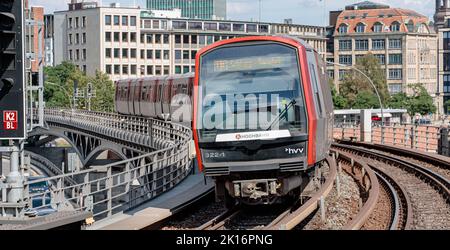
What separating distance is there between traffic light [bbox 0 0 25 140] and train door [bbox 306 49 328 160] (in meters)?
5.58

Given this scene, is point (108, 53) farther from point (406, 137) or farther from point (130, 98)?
point (406, 137)

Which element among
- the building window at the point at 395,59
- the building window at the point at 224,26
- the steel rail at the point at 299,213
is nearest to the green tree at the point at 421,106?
the building window at the point at 395,59

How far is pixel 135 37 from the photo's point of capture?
13600 cm

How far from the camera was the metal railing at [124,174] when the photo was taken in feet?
54.9

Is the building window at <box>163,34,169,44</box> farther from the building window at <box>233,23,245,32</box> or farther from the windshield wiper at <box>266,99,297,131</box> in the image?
the windshield wiper at <box>266,99,297,131</box>

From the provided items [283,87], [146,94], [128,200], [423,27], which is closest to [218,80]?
[283,87]

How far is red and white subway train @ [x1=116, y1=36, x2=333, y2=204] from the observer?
57.6ft

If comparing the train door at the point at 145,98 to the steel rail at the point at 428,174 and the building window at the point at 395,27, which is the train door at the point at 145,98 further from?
the building window at the point at 395,27

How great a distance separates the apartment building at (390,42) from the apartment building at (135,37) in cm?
842

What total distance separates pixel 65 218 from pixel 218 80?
14.9ft

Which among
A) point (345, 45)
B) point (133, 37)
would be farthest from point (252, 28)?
point (133, 37)

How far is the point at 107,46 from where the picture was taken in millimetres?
133875

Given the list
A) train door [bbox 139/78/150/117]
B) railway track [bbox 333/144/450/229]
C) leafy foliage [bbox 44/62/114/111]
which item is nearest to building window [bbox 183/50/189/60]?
leafy foliage [bbox 44/62/114/111]

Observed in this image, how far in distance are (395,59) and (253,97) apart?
130m
